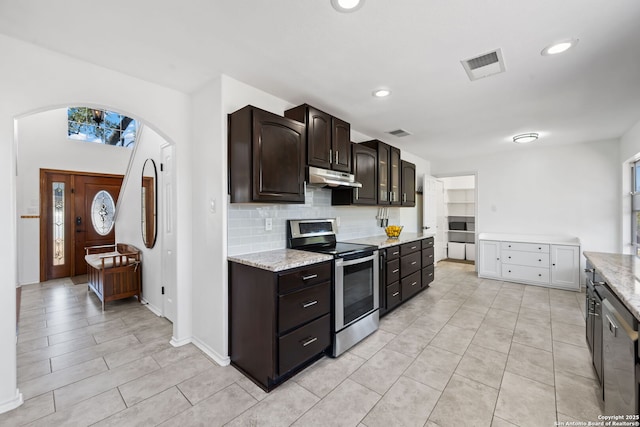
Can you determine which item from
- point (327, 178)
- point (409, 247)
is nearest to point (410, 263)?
point (409, 247)

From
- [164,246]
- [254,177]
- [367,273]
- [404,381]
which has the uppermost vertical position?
[254,177]

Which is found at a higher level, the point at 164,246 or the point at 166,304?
the point at 164,246

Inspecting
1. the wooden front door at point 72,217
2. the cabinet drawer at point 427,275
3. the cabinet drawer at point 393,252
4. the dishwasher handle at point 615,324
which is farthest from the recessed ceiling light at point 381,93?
the wooden front door at point 72,217

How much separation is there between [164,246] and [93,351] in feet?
3.95

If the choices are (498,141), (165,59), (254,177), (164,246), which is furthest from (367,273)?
(498,141)

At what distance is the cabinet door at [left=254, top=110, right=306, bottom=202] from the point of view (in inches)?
87.1

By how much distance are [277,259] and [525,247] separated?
4893 millimetres

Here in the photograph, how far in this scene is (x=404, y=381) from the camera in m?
2.11

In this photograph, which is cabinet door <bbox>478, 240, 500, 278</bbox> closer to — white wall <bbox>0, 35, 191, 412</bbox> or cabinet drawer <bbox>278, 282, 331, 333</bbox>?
cabinet drawer <bbox>278, 282, 331, 333</bbox>

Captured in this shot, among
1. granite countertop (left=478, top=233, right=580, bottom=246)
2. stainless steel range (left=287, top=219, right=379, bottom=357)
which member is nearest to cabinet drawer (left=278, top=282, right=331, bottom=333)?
stainless steel range (left=287, top=219, right=379, bottom=357)

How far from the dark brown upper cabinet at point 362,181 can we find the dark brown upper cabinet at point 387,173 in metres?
0.13

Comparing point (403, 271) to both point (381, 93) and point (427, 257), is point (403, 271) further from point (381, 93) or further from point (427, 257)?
point (381, 93)

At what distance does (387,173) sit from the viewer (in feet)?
13.5

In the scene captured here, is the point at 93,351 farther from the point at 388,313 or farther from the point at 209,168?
the point at 388,313
